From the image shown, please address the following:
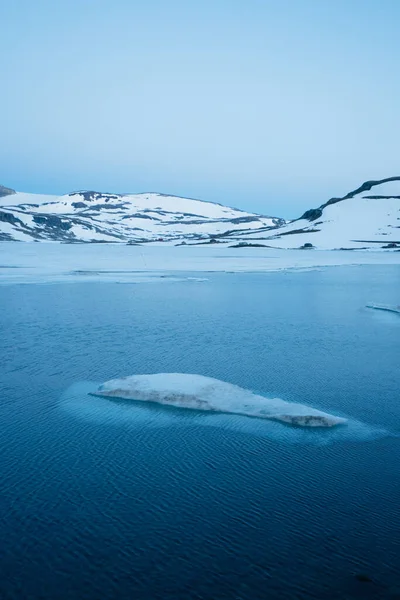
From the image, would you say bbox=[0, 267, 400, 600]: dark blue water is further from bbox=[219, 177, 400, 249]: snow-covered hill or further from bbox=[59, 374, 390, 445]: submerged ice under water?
bbox=[219, 177, 400, 249]: snow-covered hill

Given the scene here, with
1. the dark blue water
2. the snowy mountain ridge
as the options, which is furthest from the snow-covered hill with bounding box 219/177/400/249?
the dark blue water

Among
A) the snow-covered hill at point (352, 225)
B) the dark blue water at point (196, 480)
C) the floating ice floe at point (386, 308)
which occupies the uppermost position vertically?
the snow-covered hill at point (352, 225)

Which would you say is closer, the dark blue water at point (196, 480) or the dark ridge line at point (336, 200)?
the dark blue water at point (196, 480)

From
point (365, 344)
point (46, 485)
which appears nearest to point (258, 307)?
point (365, 344)

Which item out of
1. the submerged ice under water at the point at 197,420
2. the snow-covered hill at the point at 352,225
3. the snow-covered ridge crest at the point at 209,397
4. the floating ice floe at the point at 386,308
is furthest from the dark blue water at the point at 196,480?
the snow-covered hill at the point at 352,225

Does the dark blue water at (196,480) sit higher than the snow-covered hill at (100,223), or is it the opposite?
the snow-covered hill at (100,223)

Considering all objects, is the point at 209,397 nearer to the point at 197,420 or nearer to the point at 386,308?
the point at 197,420

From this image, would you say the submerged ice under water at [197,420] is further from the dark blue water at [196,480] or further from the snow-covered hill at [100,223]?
the snow-covered hill at [100,223]

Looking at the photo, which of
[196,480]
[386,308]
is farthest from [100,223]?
[196,480]
